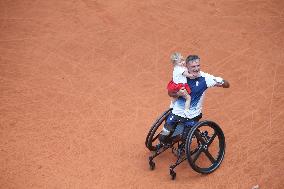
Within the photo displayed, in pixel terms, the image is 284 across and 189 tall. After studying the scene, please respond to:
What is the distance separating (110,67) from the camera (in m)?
10.9

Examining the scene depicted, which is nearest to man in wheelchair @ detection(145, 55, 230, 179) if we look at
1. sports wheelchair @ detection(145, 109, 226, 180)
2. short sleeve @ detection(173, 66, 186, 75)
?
sports wheelchair @ detection(145, 109, 226, 180)

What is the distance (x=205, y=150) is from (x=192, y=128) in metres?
0.71

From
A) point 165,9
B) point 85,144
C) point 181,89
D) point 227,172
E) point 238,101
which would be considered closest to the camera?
point 181,89

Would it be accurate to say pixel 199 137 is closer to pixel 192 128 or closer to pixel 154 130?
pixel 192 128

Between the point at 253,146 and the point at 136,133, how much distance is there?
7.56 ft

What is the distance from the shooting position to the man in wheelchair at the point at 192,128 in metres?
7.50

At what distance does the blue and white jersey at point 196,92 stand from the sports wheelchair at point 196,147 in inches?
12.0

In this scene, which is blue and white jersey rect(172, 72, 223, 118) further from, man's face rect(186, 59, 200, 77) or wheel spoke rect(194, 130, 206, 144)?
wheel spoke rect(194, 130, 206, 144)

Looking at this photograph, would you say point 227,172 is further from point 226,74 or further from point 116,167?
point 226,74

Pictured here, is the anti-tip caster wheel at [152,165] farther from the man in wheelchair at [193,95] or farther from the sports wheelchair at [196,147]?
the man in wheelchair at [193,95]

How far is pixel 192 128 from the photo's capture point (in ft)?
24.6

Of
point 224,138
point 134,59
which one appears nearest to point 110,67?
point 134,59

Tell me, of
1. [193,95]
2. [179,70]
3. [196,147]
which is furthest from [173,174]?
[179,70]

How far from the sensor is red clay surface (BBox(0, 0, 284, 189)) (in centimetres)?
806
